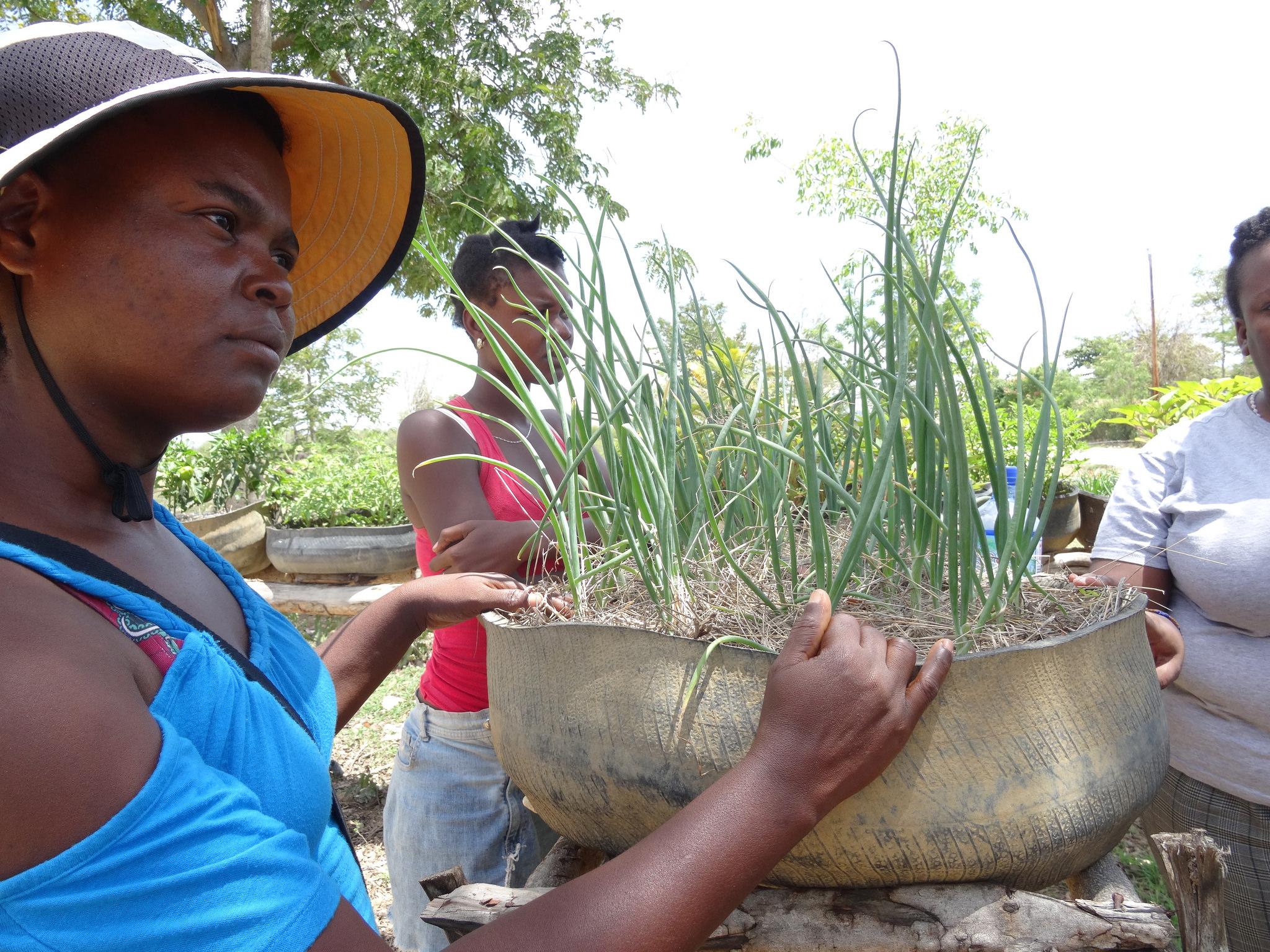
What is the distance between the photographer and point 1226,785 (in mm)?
1345

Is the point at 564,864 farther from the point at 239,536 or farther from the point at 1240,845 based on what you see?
the point at 239,536

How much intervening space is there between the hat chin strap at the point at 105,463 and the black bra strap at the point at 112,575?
0.05 m

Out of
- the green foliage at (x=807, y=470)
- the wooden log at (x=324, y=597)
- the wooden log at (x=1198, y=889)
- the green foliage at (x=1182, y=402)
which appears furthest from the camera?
the wooden log at (x=324, y=597)

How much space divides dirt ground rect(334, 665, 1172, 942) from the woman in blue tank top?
1761mm

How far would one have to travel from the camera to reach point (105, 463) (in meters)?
0.66

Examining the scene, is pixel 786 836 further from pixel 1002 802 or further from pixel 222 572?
pixel 222 572

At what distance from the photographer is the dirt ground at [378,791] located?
2.42 metres

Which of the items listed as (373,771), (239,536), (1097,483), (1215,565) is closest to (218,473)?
(239,536)

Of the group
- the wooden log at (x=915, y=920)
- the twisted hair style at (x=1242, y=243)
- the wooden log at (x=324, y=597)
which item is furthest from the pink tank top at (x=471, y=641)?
the wooden log at (x=324, y=597)

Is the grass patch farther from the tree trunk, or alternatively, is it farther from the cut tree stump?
the tree trunk

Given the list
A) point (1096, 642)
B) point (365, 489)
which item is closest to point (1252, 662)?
point (1096, 642)

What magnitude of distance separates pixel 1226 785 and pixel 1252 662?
0.21m

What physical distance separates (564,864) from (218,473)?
5410mm

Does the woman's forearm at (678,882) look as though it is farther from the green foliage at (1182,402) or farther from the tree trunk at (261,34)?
the tree trunk at (261,34)
